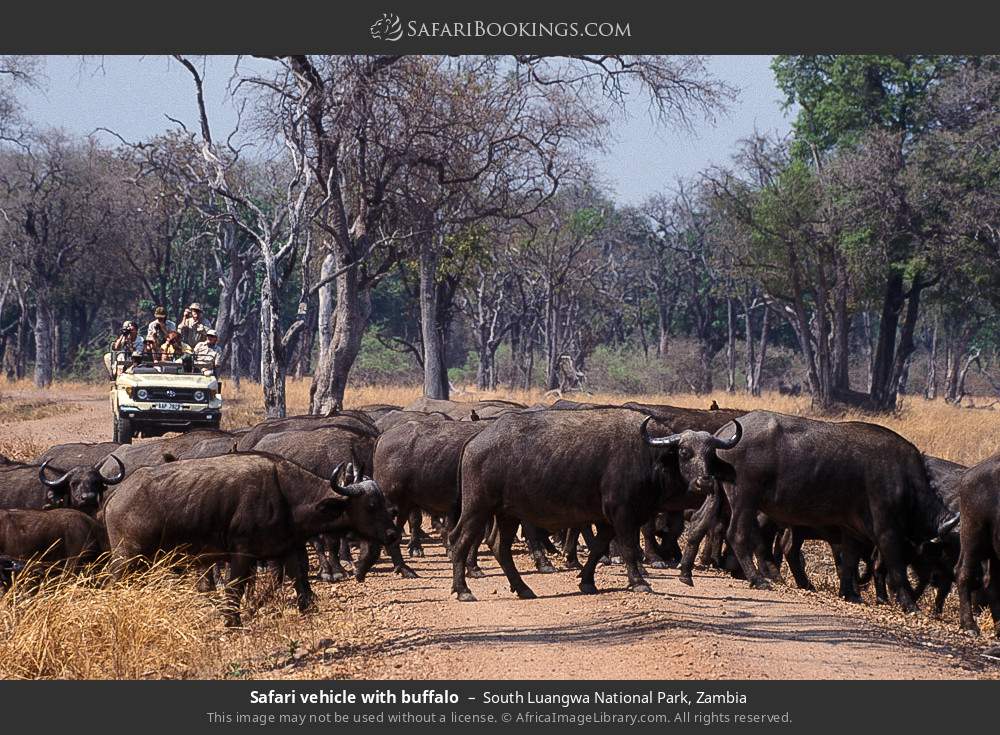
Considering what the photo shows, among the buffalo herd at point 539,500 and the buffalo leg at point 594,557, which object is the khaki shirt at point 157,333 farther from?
the buffalo leg at point 594,557

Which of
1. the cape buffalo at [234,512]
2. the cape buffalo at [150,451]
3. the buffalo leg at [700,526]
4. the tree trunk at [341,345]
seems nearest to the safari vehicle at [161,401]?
the tree trunk at [341,345]

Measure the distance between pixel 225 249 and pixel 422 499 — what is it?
3324 cm

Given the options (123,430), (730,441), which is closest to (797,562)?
(730,441)

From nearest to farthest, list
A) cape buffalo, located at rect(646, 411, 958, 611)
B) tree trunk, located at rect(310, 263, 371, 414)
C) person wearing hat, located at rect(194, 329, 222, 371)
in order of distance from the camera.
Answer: cape buffalo, located at rect(646, 411, 958, 611), person wearing hat, located at rect(194, 329, 222, 371), tree trunk, located at rect(310, 263, 371, 414)

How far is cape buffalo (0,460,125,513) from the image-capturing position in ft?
43.4

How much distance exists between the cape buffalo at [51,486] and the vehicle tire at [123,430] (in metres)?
8.58

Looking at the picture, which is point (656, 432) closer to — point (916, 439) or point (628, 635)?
point (628, 635)

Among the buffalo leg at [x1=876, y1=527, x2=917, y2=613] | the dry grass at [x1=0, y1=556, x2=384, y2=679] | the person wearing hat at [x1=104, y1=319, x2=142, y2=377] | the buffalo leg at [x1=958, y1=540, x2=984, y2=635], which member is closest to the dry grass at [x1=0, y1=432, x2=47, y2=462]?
the person wearing hat at [x1=104, y1=319, x2=142, y2=377]

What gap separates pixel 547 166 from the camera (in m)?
27.8

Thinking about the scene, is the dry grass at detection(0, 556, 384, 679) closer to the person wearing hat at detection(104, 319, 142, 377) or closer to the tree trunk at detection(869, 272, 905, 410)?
the person wearing hat at detection(104, 319, 142, 377)

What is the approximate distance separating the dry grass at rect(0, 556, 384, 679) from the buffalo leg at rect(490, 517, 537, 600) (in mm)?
1733

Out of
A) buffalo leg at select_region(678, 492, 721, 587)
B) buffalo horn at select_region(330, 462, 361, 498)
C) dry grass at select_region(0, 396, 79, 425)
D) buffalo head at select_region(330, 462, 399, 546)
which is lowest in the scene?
dry grass at select_region(0, 396, 79, 425)

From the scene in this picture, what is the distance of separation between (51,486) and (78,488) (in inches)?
10.5

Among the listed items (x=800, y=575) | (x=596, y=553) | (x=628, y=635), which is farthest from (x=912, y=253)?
(x=628, y=635)
